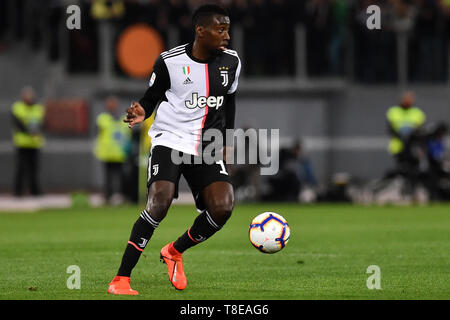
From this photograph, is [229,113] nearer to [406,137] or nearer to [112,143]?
[406,137]

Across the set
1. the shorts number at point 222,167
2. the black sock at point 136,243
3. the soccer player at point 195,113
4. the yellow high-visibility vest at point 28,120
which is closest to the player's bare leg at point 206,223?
the soccer player at point 195,113

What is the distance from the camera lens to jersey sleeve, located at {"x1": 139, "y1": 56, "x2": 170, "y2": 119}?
886cm

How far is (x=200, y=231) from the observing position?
9016 mm

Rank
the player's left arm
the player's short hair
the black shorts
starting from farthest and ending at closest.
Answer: the player's left arm, the player's short hair, the black shorts

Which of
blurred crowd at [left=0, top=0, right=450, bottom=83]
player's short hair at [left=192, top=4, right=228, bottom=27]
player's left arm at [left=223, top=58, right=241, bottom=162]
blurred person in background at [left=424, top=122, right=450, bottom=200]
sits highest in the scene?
blurred crowd at [left=0, top=0, right=450, bottom=83]

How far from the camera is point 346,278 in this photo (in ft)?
32.3

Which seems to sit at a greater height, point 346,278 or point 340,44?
point 340,44

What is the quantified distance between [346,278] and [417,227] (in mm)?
6510

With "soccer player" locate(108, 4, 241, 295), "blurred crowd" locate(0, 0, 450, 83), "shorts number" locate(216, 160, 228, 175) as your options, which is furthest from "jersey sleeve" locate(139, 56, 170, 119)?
"blurred crowd" locate(0, 0, 450, 83)

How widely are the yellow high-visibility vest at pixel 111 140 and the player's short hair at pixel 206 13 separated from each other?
14.6 metres

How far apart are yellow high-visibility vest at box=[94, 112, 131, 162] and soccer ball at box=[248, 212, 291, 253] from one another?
13849 millimetres

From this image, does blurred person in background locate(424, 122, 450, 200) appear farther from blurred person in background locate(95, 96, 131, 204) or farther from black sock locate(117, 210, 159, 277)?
black sock locate(117, 210, 159, 277)

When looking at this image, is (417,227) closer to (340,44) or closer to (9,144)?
(340,44)

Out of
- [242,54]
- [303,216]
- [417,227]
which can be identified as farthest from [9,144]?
[417,227]
